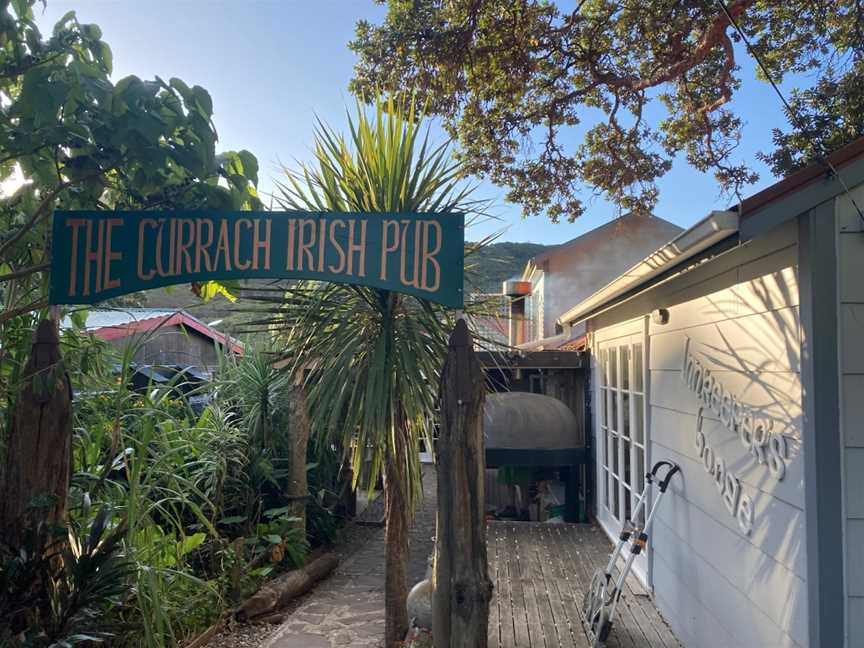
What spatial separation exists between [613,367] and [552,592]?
8.76ft

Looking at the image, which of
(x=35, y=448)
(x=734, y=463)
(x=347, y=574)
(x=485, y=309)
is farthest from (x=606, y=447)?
(x=35, y=448)

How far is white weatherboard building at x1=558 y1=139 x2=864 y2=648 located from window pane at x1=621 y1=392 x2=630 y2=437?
5.10 feet

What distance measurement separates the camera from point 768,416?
2.85 meters

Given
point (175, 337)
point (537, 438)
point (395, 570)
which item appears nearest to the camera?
point (395, 570)

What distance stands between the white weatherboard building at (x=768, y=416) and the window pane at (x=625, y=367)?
1.53 meters

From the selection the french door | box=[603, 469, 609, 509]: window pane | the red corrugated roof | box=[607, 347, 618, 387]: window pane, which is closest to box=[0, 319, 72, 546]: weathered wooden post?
the red corrugated roof

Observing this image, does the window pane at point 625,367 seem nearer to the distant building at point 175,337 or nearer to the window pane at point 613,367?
the window pane at point 613,367

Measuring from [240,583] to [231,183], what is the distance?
154 inches

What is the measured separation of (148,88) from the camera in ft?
10.1

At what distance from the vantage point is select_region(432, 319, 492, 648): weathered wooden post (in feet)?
Result: 9.28

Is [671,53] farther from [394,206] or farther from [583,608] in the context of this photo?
[583,608]

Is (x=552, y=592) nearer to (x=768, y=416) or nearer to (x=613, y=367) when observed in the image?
(x=613, y=367)

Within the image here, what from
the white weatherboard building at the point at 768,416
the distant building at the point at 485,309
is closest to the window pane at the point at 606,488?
the white weatherboard building at the point at 768,416

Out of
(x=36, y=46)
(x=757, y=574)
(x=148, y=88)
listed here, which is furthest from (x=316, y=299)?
(x=757, y=574)
